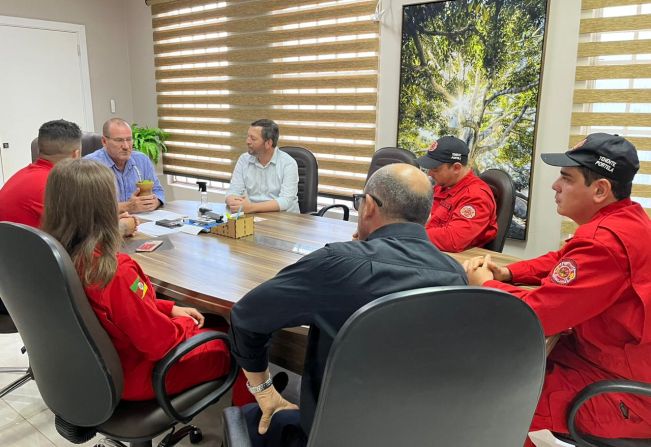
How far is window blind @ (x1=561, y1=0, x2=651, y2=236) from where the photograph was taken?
280 cm

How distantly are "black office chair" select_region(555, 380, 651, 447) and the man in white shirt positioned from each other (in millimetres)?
2156

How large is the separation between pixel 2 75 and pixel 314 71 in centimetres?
314

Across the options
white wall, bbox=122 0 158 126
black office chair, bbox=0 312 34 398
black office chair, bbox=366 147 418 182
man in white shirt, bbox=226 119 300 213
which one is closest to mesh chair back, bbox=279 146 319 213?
man in white shirt, bbox=226 119 300 213

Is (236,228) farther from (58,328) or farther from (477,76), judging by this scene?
(477,76)

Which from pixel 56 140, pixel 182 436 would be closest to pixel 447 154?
pixel 182 436

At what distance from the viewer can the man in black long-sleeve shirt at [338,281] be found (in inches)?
39.9

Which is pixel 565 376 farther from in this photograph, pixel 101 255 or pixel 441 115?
pixel 441 115

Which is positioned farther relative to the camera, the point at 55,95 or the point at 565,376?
the point at 55,95

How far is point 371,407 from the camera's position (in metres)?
0.83

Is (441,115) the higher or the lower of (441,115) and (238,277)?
the higher

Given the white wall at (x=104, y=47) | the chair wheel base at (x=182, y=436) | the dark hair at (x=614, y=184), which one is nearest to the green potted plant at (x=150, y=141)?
the white wall at (x=104, y=47)

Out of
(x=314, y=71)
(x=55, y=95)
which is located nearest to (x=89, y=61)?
(x=55, y=95)

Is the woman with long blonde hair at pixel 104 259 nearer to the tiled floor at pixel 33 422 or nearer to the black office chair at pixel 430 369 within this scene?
the black office chair at pixel 430 369

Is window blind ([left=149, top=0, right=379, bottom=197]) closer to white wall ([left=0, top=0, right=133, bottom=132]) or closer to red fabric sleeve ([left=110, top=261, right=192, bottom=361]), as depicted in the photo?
white wall ([left=0, top=0, right=133, bottom=132])
